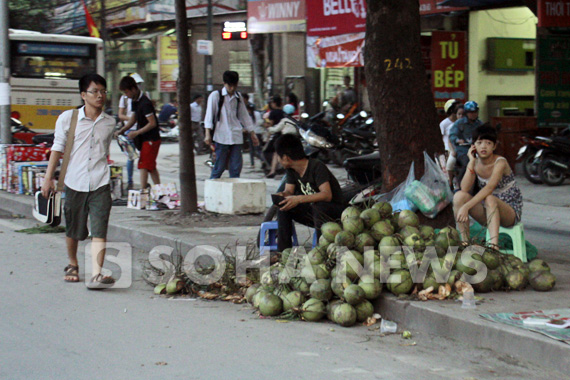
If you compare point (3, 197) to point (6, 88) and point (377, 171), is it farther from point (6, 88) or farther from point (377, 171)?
point (377, 171)

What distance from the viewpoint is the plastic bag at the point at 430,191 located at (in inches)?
257

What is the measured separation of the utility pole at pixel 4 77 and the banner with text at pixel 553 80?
32.3 ft

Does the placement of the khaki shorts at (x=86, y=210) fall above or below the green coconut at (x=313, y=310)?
above

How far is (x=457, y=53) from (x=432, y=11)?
141 cm

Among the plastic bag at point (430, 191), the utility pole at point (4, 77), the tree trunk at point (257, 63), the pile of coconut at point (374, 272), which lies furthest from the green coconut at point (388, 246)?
the tree trunk at point (257, 63)

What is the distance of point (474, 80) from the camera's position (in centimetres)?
1853

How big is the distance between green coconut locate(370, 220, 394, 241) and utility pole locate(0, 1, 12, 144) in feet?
32.0

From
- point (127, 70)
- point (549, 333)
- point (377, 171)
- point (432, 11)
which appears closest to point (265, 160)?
point (432, 11)

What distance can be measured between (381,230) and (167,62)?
27790mm

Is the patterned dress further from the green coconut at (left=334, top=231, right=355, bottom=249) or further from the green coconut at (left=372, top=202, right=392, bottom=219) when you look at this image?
the green coconut at (left=334, top=231, right=355, bottom=249)

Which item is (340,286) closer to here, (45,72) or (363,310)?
(363,310)

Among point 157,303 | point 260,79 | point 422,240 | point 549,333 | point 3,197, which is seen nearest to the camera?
point 549,333

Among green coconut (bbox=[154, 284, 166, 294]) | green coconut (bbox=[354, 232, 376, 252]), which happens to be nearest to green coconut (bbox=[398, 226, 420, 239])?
green coconut (bbox=[354, 232, 376, 252])

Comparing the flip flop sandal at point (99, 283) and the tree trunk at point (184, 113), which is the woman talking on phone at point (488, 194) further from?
the tree trunk at point (184, 113)
